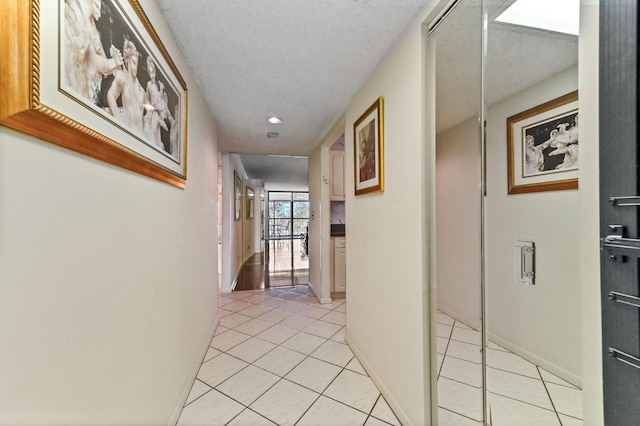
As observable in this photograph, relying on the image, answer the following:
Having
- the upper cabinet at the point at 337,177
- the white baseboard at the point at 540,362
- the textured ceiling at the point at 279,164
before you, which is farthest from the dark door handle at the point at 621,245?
the textured ceiling at the point at 279,164

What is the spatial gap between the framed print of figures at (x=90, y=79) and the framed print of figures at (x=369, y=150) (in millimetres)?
1220

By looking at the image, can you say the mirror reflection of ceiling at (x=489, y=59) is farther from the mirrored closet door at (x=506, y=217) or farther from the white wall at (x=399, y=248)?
the white wall at (x=399, y=248)

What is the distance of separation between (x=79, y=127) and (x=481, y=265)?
1.45 m

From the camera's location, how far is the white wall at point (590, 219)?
0.61 meters

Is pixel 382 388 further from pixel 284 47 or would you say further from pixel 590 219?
pixel 284 47

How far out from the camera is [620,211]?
0.57 m

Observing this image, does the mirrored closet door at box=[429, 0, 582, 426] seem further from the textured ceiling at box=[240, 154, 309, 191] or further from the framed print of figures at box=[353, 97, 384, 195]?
the textured ceiling at box=[240, 154, 309, 191]

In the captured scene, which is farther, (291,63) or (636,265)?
(291,63)

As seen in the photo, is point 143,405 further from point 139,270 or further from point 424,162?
point 424,162

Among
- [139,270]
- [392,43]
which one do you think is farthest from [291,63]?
[139,270]

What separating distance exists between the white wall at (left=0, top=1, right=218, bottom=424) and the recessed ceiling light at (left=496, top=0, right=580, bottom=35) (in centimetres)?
134

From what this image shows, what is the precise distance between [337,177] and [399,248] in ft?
8.18

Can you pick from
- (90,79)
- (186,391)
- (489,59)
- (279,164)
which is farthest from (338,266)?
(279,164)

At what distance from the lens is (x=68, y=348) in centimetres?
64
